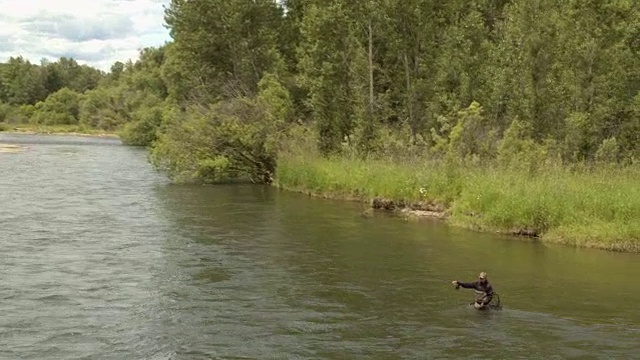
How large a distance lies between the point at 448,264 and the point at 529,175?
9.51 meters

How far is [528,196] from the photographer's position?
27.8 meters

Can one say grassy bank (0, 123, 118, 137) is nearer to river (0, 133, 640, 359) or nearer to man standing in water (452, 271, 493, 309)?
river (0, 133, 640, 359)

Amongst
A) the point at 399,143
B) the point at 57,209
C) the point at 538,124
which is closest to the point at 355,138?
the point at 399,143

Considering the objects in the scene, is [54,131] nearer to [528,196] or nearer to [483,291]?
[528,196]

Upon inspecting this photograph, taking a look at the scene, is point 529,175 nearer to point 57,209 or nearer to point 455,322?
point 455,322

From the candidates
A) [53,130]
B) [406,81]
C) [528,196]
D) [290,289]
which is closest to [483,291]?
[290,289]

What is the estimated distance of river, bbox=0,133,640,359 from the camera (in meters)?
14.7

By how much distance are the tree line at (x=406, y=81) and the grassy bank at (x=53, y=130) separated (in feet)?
306

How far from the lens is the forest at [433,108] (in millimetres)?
29266

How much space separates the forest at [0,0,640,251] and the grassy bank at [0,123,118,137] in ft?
307

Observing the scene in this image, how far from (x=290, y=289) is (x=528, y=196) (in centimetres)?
1257

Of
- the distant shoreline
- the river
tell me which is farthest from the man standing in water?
the distant shoreline

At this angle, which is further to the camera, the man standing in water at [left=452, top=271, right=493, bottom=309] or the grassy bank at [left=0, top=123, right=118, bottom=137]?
the grassy bank at [left=0, top=123, right=118, bottom=137]

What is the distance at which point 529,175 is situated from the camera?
3017cm
